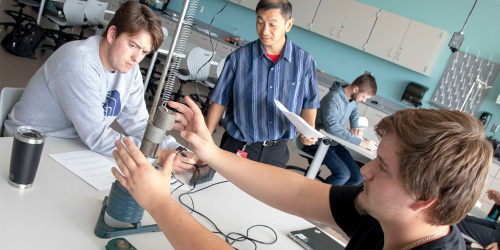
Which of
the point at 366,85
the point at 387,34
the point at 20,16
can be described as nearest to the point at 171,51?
the point at 366,85

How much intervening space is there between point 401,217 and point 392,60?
572 cm

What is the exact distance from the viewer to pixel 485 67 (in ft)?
19.2

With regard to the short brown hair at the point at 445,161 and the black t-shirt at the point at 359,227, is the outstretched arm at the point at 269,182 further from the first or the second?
the short brown hair at the point at 445,161

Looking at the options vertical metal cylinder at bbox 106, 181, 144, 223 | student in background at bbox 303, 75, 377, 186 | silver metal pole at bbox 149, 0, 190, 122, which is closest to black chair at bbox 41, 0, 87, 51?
student in background at bbox 303, 75, 377, 186

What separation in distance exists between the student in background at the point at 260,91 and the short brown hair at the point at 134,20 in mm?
762

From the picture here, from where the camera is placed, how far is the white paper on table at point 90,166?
1.32 metres

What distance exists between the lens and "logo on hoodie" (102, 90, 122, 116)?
5.45 ft

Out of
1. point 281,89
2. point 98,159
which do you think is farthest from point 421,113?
point 281,89

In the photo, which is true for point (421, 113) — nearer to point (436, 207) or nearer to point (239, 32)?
point (436, 207)

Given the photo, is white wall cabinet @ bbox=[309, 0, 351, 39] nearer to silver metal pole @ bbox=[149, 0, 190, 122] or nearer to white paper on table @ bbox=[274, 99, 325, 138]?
white paper on table @ bbox=[274, 99, 325, 138]

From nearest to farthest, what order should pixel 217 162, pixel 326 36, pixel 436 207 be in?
1. pixel 436 207
2. pixel 217 162
3. pixel 326 36

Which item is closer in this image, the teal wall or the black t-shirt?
the black t-shirt

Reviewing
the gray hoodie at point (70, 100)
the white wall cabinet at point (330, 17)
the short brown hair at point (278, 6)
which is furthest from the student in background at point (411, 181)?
the white wall cabinet at point (330, 17)

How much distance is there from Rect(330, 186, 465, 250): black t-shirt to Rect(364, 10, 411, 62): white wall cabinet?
5.38 metres
